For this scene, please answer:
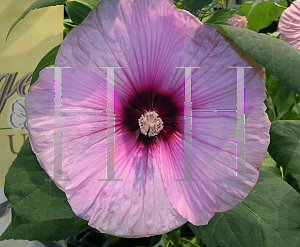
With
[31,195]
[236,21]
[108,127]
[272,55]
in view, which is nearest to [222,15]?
[236,21]

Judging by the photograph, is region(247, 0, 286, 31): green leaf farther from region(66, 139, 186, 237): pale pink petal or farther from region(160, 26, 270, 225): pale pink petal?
region(66, 139, 186, 237): pale pink petal

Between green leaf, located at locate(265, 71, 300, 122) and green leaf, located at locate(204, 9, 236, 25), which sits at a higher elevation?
green leaf, located at locate(204, 9, 236, 25)

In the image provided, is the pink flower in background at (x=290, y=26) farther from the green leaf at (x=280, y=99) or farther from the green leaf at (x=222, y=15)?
the green leaf at (x=222, y=15)

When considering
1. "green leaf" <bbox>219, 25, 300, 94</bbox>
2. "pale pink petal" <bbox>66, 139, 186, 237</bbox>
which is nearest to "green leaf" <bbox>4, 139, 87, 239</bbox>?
"pale pink petal" <bbox>66, 139, 186, 237</bbox>

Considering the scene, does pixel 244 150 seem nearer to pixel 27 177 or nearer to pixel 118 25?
pixel 118 25

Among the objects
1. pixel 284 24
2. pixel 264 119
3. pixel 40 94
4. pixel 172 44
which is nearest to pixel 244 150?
pixel 264 119

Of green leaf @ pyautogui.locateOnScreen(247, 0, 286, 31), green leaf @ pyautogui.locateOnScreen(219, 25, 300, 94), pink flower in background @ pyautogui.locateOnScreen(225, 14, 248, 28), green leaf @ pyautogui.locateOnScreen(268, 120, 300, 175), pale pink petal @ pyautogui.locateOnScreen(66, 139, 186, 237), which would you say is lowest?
pale pink petal @ pyautogui.locateOnScreen(66, 139, 186, 237)
